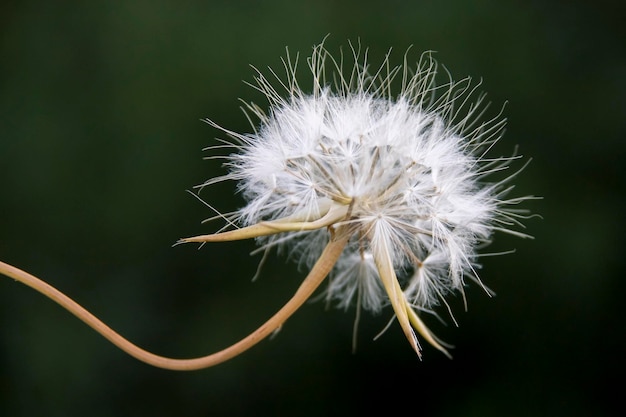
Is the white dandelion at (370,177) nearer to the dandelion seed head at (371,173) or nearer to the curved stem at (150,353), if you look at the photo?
the dandelion seed head at (371,173)

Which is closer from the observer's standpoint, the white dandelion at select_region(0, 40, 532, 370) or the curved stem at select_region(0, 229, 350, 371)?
the curved stem at select_region(0, 229, 350, 371)

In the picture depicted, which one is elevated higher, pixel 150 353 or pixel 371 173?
pixel 371 173

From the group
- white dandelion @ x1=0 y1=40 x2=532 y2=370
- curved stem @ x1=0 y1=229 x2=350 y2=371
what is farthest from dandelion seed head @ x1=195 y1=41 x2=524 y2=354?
curved stem @ x1=0 y1=229 x2=350 y2=371

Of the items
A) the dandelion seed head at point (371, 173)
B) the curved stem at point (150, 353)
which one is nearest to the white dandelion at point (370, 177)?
the dandelion seed head at point (371, 173)

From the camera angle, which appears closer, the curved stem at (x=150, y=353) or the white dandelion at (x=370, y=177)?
the curved stem at (x=150, y=353)

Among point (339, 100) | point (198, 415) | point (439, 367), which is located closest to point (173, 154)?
point (198, 415)

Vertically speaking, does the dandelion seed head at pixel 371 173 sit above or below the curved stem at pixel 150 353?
above

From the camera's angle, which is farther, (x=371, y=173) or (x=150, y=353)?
(x=371, y=173)

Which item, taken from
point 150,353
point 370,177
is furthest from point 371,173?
point 150,353

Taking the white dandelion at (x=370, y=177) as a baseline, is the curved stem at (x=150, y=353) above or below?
below

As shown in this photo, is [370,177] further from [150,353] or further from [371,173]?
[150,353]

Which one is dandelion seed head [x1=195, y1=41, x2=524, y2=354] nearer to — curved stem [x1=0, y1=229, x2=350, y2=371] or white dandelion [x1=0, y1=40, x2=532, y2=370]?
white dandelion [x1=0, y1=40, x2=532, y2=370]
